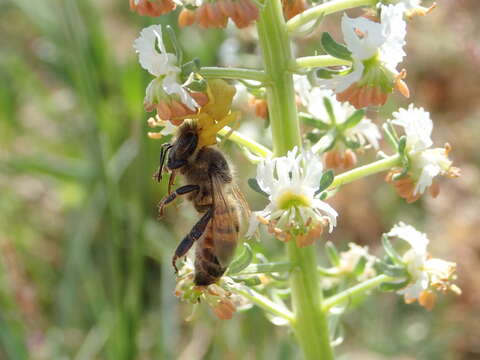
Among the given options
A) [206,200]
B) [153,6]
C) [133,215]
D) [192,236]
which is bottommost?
[192,236]

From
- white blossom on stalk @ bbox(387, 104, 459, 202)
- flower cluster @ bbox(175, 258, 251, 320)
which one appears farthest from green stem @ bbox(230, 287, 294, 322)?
white blossom on stalk @ bbox(387, 104, 459, 202)

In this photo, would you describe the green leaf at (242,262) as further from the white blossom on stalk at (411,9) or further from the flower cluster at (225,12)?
the white blossom on stalk at (411,9)

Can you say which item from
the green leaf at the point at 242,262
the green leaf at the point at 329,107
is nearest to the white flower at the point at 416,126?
the green leaf at the point at 329,107

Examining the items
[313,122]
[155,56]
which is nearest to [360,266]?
[313,122]

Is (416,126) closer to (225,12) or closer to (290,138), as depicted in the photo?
(290,138)

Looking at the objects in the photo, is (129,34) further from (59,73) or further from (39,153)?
(39,153)

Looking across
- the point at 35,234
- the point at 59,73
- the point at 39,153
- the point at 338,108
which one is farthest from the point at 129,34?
the point at 338,108

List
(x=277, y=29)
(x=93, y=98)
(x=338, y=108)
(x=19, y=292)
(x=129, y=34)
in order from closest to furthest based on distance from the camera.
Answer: (x=277, y=29)
(x=338, y=108)
(x=19, y=292)
(x=93, y=98)
(x=129, y=34)
